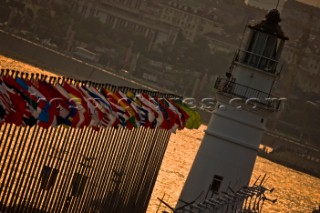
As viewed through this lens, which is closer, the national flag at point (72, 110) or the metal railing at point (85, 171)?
the national flag at point (72, 110)

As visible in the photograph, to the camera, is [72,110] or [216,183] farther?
[216,183]

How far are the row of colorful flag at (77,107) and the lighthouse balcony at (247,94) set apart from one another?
1.35 metres

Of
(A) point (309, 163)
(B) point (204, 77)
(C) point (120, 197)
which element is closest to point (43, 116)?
(C) point (120, 197)

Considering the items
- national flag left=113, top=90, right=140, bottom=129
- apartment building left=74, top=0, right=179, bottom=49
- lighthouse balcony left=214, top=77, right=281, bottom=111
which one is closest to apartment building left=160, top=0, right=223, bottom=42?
apartment building left=74, top=0, right=179, bottom=49

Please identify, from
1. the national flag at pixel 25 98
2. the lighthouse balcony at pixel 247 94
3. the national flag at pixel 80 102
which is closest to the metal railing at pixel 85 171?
the national flag at pixel 80 102

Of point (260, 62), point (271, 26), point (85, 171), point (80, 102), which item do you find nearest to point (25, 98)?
point (80, 102)

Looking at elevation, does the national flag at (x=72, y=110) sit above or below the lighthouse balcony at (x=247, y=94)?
below

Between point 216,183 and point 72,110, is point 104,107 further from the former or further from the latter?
point 216,183

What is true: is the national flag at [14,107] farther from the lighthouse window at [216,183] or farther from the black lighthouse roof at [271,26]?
the black lighthouse roof at [271,26]

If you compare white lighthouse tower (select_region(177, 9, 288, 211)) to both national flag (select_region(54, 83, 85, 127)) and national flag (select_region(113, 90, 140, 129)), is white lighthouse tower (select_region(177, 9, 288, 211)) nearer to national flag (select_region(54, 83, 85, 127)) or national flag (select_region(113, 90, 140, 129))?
national flag (select_region(113, 90, 140, 129))

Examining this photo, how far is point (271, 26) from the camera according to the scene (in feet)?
82.0

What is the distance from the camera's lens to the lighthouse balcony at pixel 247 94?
80.4 feet

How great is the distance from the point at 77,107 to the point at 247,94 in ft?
19.9

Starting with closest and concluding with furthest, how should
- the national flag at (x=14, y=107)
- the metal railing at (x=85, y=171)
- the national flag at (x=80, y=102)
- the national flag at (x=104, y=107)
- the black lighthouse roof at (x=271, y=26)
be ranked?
1. the national flag at (x=14, y=107)
2. the national flag at (x=80, y=102)
3. the metal railing at (x=85, y=171)
4. the national flag at (x=104, y=107)
5. the black lighthouse roof at (x=271, y=26)
